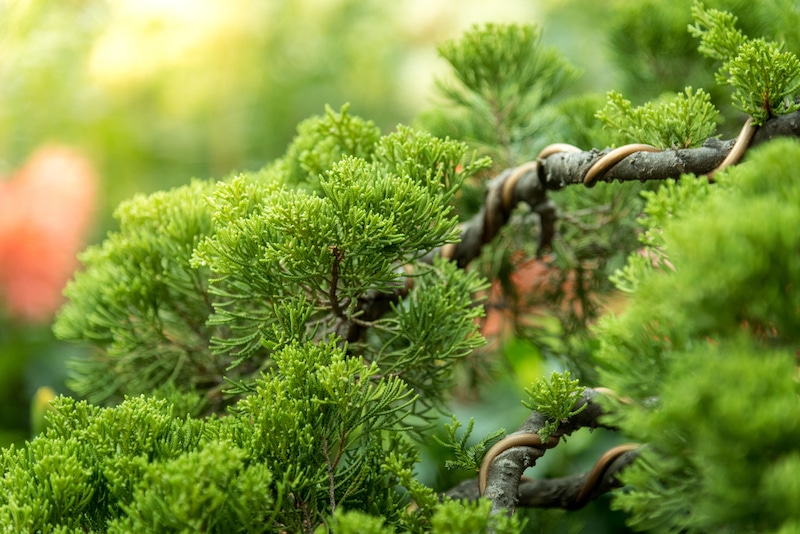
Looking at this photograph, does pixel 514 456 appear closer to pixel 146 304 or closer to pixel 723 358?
pixel 723 358

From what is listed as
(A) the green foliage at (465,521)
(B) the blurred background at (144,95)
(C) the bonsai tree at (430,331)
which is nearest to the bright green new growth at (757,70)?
(C) the bonsai tree at (430,331)

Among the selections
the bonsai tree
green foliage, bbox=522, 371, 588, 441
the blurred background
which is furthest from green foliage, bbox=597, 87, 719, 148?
the blurred background

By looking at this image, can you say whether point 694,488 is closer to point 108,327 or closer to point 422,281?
point 422,281

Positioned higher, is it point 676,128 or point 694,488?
point 676,128

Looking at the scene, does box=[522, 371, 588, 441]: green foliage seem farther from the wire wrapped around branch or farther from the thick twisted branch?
the wire wrapped around branch

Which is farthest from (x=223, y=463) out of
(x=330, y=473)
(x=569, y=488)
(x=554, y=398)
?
(x=569, y=488)

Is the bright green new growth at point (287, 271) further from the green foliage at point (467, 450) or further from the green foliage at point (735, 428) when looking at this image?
the green foliage at point (735, 428)

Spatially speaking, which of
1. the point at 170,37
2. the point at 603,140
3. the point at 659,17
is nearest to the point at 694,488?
the point at 603,140
